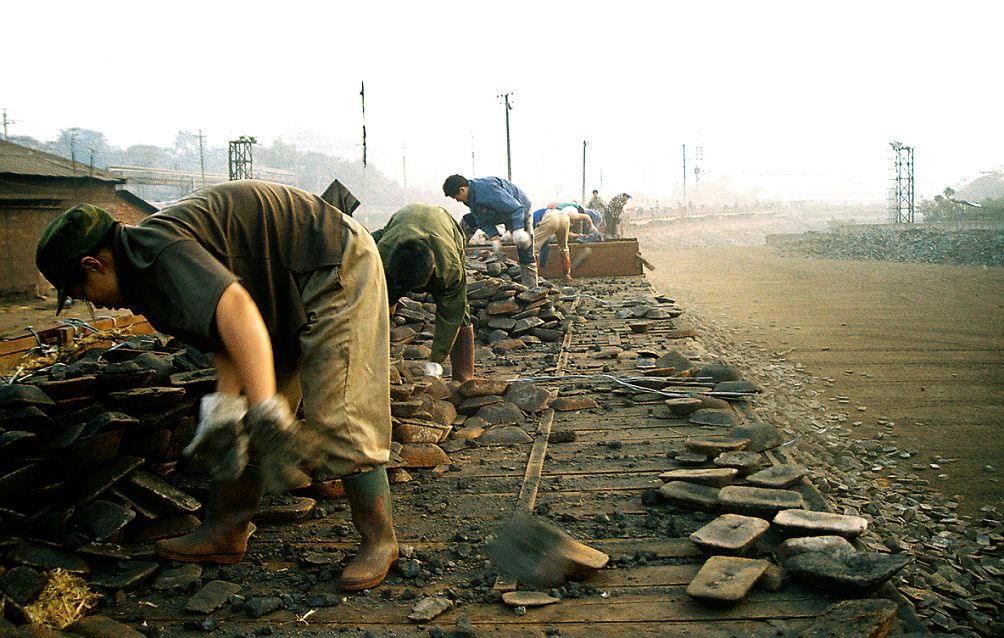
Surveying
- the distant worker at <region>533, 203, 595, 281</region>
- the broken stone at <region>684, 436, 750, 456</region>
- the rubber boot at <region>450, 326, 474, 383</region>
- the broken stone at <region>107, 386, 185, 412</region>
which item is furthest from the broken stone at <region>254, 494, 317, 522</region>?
the distant worker at <region>533, 203, 595, 281</region>

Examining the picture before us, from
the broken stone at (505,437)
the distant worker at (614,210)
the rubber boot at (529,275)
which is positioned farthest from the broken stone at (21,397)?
the distant worker at (614,210)

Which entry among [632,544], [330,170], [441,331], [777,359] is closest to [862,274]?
[777,359]

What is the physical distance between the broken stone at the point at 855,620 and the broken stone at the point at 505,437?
7.25 feet

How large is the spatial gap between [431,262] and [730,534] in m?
2.49

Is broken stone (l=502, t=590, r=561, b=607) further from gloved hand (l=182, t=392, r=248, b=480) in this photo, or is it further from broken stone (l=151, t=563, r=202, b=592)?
broken stone (l=151, t=563, r=202, b=592)

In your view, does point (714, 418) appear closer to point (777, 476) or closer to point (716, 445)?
point (716, 445)

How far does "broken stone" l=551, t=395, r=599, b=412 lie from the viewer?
15.7 ft

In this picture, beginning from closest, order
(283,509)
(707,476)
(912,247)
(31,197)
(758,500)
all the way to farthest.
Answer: (758,500), (283,509), (707,476), (31,197), (912,247)

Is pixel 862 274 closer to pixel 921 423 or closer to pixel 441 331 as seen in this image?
pixel 921 423

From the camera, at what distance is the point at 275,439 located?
1941mm

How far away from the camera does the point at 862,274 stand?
57.2 ft

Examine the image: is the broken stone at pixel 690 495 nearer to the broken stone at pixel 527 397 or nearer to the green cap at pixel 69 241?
the broken stone at pixel 527 397

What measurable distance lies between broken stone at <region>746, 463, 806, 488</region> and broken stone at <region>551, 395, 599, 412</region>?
170 cm

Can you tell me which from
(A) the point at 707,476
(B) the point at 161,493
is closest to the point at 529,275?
(A) the point at 707,476
